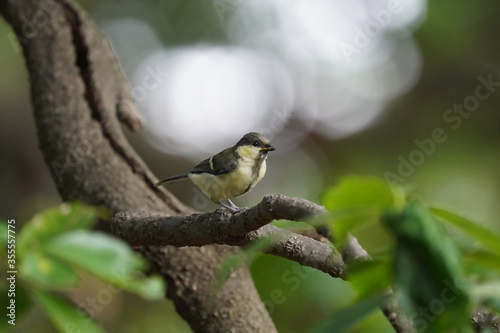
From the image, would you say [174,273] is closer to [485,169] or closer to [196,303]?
[196,303]

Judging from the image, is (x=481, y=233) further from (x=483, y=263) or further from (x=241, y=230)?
(x=241, y=230)

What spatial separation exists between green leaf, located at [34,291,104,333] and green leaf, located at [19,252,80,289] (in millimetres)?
37

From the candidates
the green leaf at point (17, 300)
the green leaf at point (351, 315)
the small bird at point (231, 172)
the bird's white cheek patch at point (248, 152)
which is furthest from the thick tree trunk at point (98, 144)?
the green leaf at point (351, 315)

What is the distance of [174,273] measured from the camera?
7.24 ft

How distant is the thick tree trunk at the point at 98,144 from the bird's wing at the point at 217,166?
0.20 meters

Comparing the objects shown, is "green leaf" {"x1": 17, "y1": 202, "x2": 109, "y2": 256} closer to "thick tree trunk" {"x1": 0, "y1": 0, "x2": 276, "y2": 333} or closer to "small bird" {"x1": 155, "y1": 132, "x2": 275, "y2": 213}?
"thick tree trunk" {"x1": 0, "y1": 0, "x2": 276, "y2": 333}

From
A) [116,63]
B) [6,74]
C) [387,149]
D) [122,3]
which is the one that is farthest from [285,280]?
[122,3]

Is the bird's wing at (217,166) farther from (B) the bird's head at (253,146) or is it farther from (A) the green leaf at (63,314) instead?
(A) the green leaf at (63,314)

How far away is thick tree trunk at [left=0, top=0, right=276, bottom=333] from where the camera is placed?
2127mm

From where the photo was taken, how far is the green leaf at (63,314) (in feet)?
1.52

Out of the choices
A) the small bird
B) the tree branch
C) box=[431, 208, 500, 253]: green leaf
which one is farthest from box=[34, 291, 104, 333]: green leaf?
the small bird

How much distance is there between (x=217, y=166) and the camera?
7.66 ft

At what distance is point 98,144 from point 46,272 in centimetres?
209

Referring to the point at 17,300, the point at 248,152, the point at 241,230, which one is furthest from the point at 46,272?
the point at 248,152
